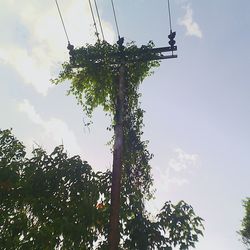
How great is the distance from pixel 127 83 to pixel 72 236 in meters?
5.63

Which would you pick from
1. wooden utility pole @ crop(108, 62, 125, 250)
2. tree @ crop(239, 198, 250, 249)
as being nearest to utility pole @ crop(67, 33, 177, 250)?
wooden utility pole @ crop(108, 62, 125, 250)

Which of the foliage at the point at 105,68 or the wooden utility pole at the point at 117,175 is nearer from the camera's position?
the wooden utility pole at the point at 117,175

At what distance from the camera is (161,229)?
339 inches

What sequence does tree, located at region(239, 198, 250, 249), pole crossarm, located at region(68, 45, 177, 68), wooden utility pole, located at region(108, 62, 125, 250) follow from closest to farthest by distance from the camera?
wooden utility pole, located at region(108, 62, 125, 250), pole crossarm, located at region(68, 45, 177, 68), tree, located at region(239, 198, 250, 249)

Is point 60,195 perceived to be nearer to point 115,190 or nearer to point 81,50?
point 115,190

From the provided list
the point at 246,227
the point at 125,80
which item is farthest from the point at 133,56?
the point at 246,227

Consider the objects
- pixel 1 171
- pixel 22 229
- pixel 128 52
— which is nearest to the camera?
pixel 22 229

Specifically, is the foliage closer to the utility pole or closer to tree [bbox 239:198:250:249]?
the utility pole

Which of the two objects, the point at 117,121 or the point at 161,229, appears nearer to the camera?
the point at 161,229

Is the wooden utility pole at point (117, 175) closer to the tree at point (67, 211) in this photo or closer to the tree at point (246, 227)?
the tree at point (67, 211)

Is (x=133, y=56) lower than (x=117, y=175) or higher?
higher

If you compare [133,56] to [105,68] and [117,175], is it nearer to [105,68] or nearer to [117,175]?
[105,68]

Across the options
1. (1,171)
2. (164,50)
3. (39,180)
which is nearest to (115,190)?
(39,180)

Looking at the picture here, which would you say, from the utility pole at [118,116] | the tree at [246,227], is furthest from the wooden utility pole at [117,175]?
the tree at [246,227]
